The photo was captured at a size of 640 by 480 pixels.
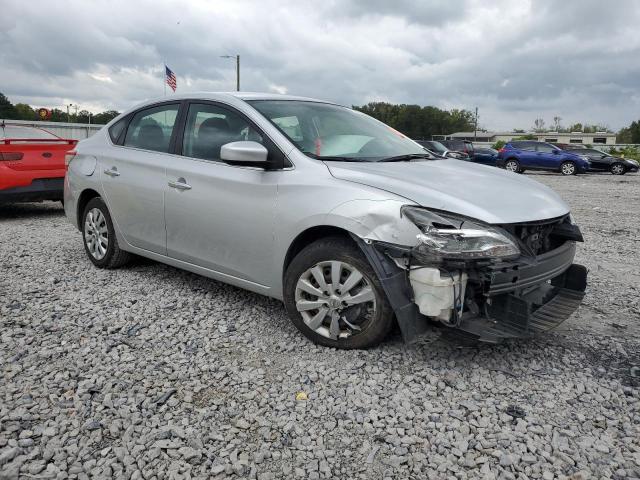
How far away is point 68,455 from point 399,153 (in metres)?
2.81

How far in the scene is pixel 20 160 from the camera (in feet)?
24.3

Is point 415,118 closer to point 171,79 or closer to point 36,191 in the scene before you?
point 171,79

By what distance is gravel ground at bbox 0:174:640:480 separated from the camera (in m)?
2.22

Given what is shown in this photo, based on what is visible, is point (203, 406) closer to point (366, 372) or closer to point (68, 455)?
point (68, 455)

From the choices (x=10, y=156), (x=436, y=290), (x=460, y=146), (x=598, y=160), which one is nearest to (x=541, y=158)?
(x=598, y=160)

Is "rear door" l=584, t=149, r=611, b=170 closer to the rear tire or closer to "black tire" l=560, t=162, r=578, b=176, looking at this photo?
the rear tire

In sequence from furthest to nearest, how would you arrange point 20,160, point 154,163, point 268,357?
point 20,160
point 154,163
point 268,357

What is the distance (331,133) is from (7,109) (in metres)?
73.4

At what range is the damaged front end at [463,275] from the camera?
2.70m

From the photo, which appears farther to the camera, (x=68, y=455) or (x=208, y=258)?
(x=208, y=258)

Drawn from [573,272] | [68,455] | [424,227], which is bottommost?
[68,455]

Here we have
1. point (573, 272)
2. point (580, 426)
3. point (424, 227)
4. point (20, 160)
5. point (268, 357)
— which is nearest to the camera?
point (580, 426)

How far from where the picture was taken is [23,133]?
8203mm

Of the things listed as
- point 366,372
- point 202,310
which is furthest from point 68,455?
point 202,310
